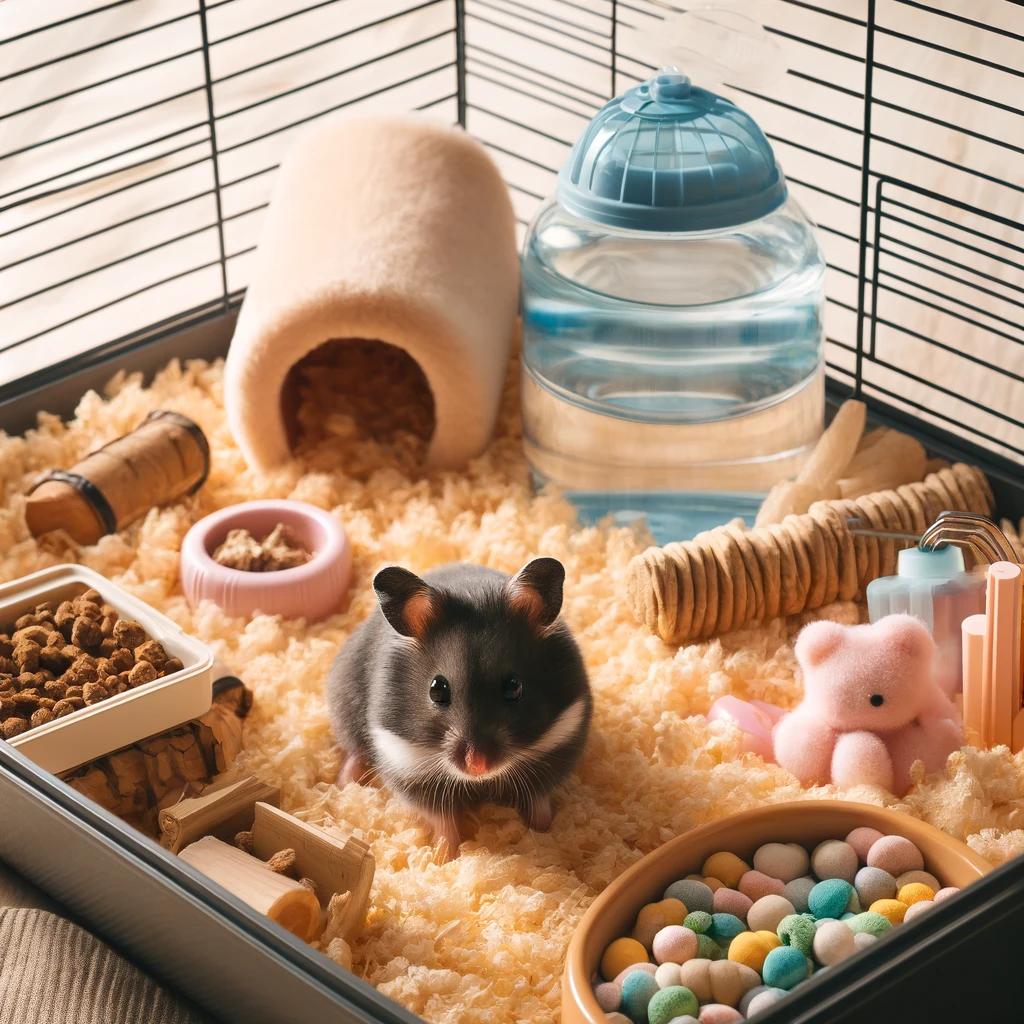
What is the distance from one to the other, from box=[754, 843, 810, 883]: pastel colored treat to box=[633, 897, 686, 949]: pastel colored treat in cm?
9

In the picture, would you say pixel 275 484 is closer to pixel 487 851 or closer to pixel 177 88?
pixel 487 851

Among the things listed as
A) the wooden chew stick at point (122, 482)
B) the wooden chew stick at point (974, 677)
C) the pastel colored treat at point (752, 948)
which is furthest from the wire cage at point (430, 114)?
the pastel colored treat at point (752, 948)

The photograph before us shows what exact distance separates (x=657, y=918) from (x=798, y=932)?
0.12 metres

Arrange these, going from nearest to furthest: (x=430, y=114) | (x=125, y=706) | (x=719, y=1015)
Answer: (x=719, y=1015) < (x=125, y=706) < (x=430, y=114)

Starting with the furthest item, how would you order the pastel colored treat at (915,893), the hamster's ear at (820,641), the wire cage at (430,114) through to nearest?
the wire cage at (430,114) < the hamster's ear at (820,641) < the pastel colored treat at (915,893)

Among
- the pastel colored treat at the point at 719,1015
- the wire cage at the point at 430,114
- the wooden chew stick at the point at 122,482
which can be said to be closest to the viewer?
the pastel colored treat at the point at 719,1015

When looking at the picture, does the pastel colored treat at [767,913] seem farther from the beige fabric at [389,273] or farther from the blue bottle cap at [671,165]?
the beige fabric at [389,273]

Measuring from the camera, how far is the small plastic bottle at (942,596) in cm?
158

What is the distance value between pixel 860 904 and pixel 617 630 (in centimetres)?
56

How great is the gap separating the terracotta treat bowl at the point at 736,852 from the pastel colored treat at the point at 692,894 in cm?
2

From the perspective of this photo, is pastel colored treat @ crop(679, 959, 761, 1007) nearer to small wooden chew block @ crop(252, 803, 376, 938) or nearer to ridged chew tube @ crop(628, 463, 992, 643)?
small wooden chew block @ crop(252, 803, 376, 938)

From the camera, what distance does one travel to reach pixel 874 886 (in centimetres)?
126

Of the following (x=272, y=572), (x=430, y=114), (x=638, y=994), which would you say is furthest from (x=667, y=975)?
(x=430, y=114)

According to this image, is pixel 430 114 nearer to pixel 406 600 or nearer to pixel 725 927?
pixel 406 600
